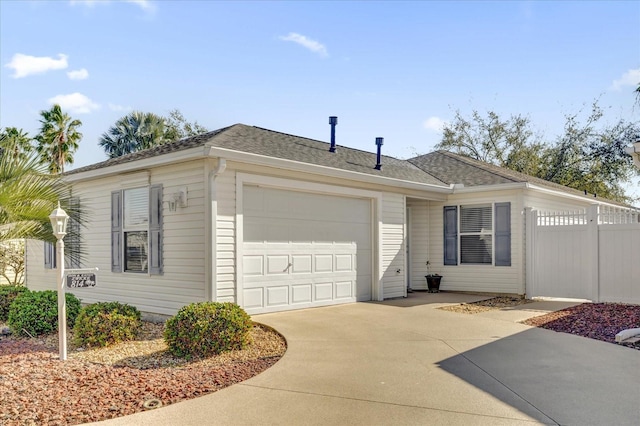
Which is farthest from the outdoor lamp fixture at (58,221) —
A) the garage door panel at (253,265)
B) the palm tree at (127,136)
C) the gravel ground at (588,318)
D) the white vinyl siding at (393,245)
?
the palm tree at (127,136)

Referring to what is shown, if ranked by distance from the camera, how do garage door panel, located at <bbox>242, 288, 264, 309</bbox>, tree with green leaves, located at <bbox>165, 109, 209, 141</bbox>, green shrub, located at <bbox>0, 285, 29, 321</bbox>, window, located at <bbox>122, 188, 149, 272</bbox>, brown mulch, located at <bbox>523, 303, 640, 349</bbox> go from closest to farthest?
1. brown mulch, located at <bbox>523, 303, 640, 349</bbox>
2. garage door panel, located at <bbox>242, 288, 264, 309</bbox>
3. window, located at <bbox>122, 188, 149, 272</bbox>
4. green shrub, located at <bbox>0, 285, 29, 321</bbox>
5. tree with green leaves, located at <bbox>165, 109, 209, 141</bbox>

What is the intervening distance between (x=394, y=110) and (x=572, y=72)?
20.3 feet

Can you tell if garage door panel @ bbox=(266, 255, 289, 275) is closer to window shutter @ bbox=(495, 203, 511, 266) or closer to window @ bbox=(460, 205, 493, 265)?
window @ bbox=(460, 205, 493, 265)

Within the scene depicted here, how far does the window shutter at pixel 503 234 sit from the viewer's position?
11672 millimetres

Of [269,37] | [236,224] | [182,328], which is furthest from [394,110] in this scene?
[182,328]

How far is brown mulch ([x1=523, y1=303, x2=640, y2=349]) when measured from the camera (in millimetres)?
7129

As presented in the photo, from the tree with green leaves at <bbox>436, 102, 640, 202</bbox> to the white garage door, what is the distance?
21.0 metres

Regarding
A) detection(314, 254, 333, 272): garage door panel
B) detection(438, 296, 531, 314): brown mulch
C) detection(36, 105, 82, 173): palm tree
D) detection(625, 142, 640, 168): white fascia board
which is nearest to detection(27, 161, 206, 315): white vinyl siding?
detection(314, 254, 333, 272): garage door panel

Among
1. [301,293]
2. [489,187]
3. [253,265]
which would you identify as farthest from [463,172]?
[253,265]

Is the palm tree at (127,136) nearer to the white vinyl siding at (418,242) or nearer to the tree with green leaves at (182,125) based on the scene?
the tree with green leaves at (182,125)

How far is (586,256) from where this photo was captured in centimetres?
1002

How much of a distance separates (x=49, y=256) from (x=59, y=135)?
1374 cm

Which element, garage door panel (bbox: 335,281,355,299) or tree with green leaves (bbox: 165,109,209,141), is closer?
garage door panel (bbox: 335,281,355,299)

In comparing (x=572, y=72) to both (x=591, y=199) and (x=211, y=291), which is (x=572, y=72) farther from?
(x=211, y=291)
